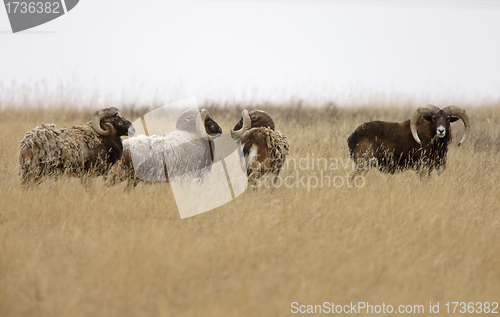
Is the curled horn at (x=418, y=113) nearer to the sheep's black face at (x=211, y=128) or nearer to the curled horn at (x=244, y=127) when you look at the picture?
the curled horn at (x=244, y=127)

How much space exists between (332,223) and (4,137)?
854 centimetres

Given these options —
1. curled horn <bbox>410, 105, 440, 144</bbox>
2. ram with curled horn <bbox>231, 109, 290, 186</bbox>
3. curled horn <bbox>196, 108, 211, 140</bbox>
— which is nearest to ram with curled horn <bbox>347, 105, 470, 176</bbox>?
curled horn <bbox>410, 105, 440, 144</bbox>

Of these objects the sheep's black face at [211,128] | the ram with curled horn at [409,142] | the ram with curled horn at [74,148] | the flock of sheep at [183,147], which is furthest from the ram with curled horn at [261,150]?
the ram with curled horn at [74,148]

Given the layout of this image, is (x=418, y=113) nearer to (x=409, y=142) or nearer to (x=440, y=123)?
(x=440, y=123)

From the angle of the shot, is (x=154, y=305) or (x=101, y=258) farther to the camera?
(x=101, y=258)

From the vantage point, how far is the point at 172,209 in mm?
5410

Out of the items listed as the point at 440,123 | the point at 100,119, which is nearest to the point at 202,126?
the point at 100,119

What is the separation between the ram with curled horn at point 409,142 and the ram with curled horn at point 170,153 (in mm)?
2847

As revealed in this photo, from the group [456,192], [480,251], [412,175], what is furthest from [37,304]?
[412,175]

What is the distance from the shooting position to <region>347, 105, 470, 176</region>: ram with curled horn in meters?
7.55

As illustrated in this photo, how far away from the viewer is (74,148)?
650cm

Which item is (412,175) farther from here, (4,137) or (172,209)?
(4,137)

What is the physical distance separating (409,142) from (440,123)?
0.70 metres

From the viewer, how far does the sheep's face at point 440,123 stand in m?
7.16
